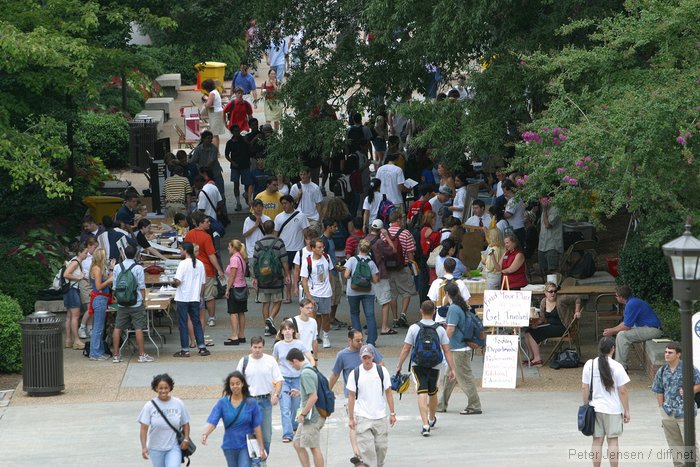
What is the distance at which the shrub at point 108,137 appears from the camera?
30359mm

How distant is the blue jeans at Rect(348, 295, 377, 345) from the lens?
60.6 feet

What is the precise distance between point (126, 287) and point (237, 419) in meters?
5.89

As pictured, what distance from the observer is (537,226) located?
2197cm

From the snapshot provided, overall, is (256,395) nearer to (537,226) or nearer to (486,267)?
(486,267)

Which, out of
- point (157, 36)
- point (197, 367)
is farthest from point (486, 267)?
point (157, 36)

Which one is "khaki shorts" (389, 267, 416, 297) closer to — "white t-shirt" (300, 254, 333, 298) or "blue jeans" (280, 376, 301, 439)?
"white t-shirt" (300, 254, 333, 298)

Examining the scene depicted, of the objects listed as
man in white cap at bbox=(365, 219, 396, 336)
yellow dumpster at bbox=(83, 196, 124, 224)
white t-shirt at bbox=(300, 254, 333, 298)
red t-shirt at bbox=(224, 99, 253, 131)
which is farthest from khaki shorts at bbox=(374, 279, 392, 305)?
red t-shirt at bbox=(224, 99, 253, 131)

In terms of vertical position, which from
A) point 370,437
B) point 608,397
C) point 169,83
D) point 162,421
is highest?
point 169,83

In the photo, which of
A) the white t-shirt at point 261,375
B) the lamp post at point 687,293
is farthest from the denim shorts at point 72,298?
the lamp post at point 687,293

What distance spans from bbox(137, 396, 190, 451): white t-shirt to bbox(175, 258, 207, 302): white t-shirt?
578cm

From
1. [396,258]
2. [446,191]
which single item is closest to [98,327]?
[396,258]

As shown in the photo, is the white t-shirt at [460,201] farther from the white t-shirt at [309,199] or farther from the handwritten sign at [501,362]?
the handwritten sign at [501,362]

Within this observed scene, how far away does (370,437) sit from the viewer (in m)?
13.0

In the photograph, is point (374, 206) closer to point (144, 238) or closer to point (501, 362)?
point (144, 238)
